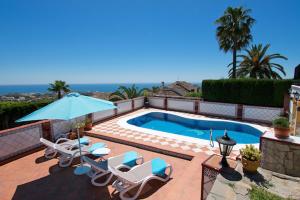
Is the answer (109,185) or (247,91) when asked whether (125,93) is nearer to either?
(247,91)

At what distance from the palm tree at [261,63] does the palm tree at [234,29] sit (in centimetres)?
354

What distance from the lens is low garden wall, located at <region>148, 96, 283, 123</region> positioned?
10875 millimetres

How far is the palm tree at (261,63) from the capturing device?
61.5ft

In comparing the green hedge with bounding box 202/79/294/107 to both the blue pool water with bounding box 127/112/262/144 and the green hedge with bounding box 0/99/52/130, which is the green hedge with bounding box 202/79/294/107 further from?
the green hedge with bounding box 0/99/52/130

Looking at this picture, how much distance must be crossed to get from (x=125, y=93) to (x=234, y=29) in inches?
498

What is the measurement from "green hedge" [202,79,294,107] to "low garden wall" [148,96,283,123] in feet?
4.26

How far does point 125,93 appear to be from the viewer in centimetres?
1638

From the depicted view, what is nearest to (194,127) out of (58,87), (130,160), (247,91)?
(247,91)

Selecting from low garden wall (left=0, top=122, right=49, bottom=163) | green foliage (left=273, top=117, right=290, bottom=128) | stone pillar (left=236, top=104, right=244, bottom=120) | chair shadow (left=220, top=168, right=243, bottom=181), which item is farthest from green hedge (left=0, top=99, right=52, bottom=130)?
stone pillar (left=236, top=104, right=244, bottom=120)

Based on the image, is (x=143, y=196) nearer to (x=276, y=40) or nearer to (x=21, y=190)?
(x=21, y=190)

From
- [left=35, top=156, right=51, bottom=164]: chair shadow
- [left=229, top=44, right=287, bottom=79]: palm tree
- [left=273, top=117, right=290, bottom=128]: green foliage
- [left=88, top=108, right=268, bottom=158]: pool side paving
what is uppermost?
[left=229, top=44, right=287, bottom=79]: palm tree

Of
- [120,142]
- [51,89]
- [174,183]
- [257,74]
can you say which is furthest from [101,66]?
[174,183]

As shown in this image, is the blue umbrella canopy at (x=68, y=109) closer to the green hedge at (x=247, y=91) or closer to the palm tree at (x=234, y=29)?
the green hedge at (x=247, y=91)

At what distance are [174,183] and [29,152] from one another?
608 centimetres
